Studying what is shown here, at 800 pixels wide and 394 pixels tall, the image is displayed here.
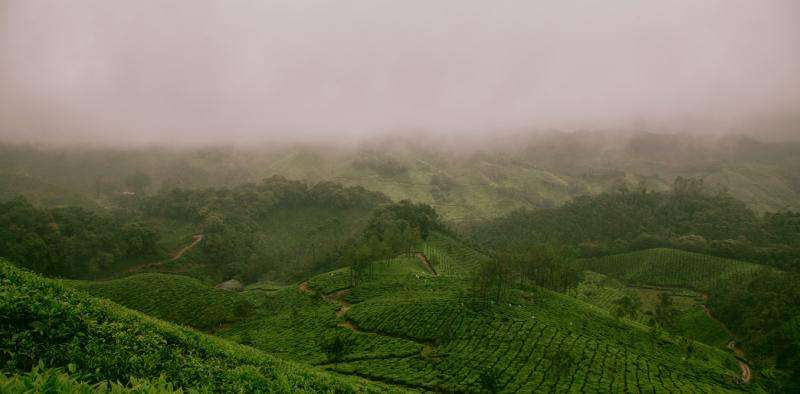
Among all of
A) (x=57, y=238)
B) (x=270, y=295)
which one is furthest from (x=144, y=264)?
(x=270, y=295)

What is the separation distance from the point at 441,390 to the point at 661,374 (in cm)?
2928

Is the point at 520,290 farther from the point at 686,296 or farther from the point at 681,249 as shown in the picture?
the point at 681,249

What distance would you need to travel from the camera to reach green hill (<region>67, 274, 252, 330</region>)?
63.2m

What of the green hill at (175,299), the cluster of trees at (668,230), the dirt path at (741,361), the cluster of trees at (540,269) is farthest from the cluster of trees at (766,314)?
the green hill at (175,299)

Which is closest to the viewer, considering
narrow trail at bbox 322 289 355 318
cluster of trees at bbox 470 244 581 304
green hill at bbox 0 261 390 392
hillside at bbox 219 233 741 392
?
green hill at bbox 0 261 390 392

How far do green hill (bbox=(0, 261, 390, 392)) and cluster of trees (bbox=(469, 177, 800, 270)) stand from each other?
13023 cm

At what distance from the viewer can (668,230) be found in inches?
6781

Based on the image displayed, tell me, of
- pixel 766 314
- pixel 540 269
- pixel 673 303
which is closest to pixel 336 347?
pixel 540 269

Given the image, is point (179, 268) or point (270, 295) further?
point (179, 268)

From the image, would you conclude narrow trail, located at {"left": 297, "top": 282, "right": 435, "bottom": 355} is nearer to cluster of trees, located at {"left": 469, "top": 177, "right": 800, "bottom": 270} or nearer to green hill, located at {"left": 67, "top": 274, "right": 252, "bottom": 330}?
green hill, located at {"left": 67, "top": 274, "right": 252, "bottom": 330}

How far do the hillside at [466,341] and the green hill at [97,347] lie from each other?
27650 mm

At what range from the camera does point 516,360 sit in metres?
47.1

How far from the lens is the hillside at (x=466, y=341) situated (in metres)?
43.1

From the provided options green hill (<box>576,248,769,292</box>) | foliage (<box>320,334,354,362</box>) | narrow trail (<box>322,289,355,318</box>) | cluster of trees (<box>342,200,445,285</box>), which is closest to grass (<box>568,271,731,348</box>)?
green hill (<box>576,248,769,292</box>)
